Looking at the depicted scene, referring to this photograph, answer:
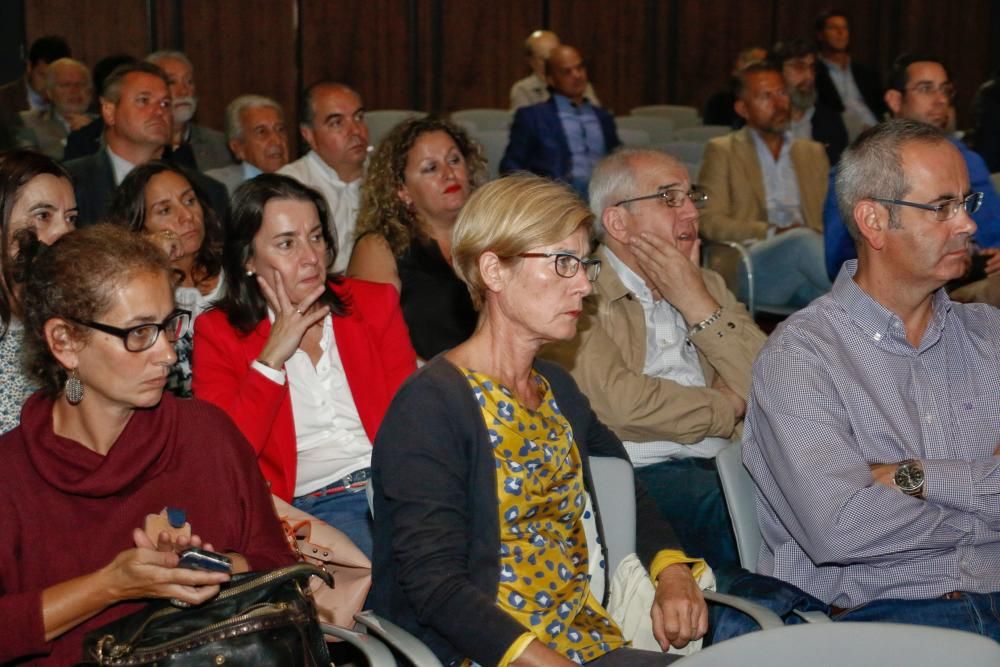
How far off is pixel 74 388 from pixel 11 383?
69cm

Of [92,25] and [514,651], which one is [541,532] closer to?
[514,651]

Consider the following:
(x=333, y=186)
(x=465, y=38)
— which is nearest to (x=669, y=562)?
(x=333, y=186)

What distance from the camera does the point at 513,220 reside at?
2242mm

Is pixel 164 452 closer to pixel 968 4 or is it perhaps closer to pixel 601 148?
pixel 601 148

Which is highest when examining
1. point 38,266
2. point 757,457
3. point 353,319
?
point 38,266

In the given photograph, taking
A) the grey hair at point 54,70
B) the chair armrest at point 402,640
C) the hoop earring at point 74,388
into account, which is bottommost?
the chair armrest at point 402,640

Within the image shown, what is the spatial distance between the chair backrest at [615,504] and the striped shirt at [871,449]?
0.31 metres

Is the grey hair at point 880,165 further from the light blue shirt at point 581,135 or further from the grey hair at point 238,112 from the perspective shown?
the light blue shirt at point 581,135

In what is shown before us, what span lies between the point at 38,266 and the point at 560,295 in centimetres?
91

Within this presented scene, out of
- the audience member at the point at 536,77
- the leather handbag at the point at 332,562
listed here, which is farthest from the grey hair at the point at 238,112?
the leather handbag at the point at 332,562

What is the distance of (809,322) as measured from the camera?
2.58 meters

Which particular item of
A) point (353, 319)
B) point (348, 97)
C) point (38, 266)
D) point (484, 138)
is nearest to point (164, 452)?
point (38, 266)

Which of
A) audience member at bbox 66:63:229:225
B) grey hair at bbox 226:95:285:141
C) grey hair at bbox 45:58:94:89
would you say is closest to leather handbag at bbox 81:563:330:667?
audience member at bbox 66:63:229:225

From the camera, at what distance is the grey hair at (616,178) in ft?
11.2
